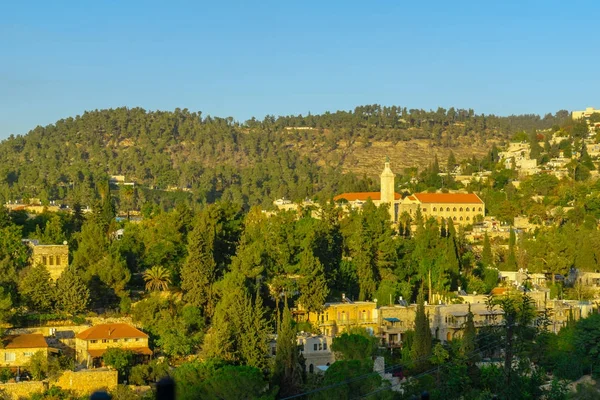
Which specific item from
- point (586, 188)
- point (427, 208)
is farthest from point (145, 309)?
point (586, 188)

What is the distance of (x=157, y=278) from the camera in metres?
35.1

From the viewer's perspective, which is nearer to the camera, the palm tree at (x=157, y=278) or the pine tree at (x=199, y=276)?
→ the pine tree at (x=199, y=276)

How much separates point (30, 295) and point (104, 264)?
3.05m

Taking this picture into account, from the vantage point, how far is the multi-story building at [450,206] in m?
65.8

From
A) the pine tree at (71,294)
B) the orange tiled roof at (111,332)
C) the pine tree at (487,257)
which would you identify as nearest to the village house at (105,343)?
the orange tiled roof at (111,332)

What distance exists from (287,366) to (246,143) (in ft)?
390

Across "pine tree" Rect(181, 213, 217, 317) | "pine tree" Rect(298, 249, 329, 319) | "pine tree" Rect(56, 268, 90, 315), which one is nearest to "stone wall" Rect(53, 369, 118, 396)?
"pine tree" Rect(56, 268, 90, 315)

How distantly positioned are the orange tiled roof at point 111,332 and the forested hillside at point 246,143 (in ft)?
263

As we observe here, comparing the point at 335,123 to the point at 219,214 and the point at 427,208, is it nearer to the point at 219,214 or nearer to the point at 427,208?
the point at 427,208

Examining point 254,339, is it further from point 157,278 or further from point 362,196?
point 362,196

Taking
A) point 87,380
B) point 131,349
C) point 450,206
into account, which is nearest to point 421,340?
point 131,349

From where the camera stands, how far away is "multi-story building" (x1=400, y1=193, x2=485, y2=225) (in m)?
65.8

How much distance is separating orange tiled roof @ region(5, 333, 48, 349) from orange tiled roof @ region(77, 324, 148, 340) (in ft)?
4.48

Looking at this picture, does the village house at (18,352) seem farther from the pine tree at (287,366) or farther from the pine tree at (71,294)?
the pine tree at (287,366)
